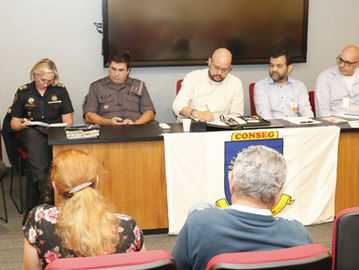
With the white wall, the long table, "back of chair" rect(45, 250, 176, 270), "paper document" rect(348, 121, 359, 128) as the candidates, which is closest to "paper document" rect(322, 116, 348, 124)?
"paper document" rect(348, 121, 359, 128)

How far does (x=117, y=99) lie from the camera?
4719 millimetres

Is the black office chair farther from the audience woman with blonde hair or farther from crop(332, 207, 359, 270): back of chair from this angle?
crop(332, 207, 359, 270): back of chair

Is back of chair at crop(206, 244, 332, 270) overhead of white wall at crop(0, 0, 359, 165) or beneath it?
beneath

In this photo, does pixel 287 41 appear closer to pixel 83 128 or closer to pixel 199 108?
pixel 199 108

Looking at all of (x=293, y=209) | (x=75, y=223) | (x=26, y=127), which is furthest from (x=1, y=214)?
(x=75, y=223)

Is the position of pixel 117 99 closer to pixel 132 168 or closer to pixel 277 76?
pixel 132 168

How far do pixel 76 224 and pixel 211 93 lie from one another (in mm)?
3195

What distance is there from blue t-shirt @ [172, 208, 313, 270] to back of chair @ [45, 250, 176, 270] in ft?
0.70

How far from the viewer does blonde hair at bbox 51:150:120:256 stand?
174 centimetres

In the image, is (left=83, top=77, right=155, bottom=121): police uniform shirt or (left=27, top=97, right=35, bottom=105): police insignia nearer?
(left=27, top=97, right=35, bottom=105): police insignia

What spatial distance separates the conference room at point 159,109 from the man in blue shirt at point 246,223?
186 centimetres

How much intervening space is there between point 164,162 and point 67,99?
1.36 meters

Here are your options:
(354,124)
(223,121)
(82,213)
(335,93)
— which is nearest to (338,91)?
(335,93)

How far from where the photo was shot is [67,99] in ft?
14.9
